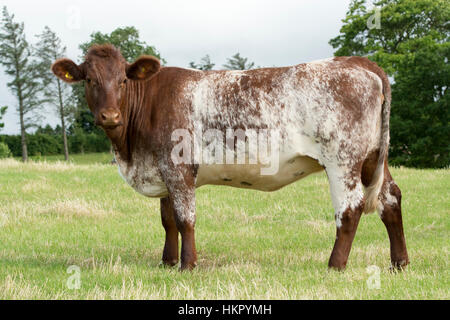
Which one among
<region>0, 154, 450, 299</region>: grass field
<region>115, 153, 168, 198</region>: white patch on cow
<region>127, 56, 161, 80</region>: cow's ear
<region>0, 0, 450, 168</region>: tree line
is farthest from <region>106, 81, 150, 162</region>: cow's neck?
<region>0, 0, 450, 168</region>: tree line

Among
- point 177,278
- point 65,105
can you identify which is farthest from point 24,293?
point 65,105

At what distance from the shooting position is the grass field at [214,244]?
5.16 m

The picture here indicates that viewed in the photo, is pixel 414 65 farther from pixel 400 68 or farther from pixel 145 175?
pixel 145 175

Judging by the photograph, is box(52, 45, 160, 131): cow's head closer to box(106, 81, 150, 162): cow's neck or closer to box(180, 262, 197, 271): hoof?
box(106, 81, 150, 162): cow's neck

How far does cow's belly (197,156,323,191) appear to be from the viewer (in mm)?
6422

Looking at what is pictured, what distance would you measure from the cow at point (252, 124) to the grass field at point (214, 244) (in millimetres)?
772

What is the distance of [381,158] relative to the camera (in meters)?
6.63

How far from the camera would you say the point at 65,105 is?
48594 millimetres

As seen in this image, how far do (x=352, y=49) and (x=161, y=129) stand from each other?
36.4m

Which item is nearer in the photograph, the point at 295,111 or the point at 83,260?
the point at 295,111

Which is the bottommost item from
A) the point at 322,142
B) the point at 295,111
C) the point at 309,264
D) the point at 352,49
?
the point at 309,264

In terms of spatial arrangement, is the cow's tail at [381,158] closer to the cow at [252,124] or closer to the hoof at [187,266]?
the cow at [252,124]

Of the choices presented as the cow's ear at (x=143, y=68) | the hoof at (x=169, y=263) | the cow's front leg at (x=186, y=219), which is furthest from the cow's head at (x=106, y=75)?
the hoof at (x=169, y=263)
